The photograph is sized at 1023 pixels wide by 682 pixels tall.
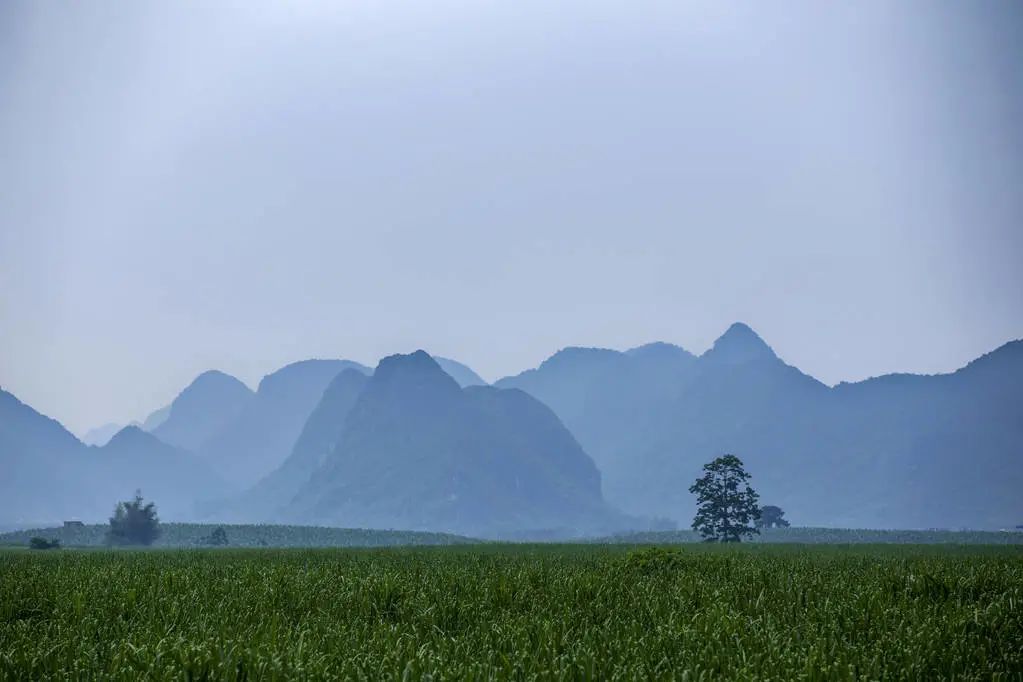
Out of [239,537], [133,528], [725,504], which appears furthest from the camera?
[239,537]

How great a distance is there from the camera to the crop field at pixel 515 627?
6668 mm

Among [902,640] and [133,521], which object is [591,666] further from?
[133,521]

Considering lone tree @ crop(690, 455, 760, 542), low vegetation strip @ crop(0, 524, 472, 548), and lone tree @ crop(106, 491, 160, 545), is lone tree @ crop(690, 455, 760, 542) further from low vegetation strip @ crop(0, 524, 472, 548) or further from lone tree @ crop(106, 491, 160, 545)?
lone tree @ crop(106, 491, 160, 545)

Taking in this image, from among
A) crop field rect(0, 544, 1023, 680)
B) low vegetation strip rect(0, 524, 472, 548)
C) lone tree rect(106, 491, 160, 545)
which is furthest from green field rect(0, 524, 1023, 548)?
crop field rect(0, 544, 1023, 680)

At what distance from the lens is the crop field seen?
667 centimetres

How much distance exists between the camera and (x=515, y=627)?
8445 mm

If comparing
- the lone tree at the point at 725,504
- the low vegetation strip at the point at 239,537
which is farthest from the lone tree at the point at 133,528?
the lone tree at the point at 725,504

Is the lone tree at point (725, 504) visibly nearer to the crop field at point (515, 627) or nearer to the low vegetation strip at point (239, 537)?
the low vegetation strip at point (239, 537)

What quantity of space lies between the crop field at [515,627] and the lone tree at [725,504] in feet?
252

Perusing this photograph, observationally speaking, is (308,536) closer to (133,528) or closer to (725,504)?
(133,528)

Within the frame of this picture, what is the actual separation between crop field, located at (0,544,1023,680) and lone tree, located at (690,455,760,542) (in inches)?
3026

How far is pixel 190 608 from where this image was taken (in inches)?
399

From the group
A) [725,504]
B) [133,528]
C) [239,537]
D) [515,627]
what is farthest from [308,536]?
[515,627]

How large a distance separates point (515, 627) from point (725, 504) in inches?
3348
